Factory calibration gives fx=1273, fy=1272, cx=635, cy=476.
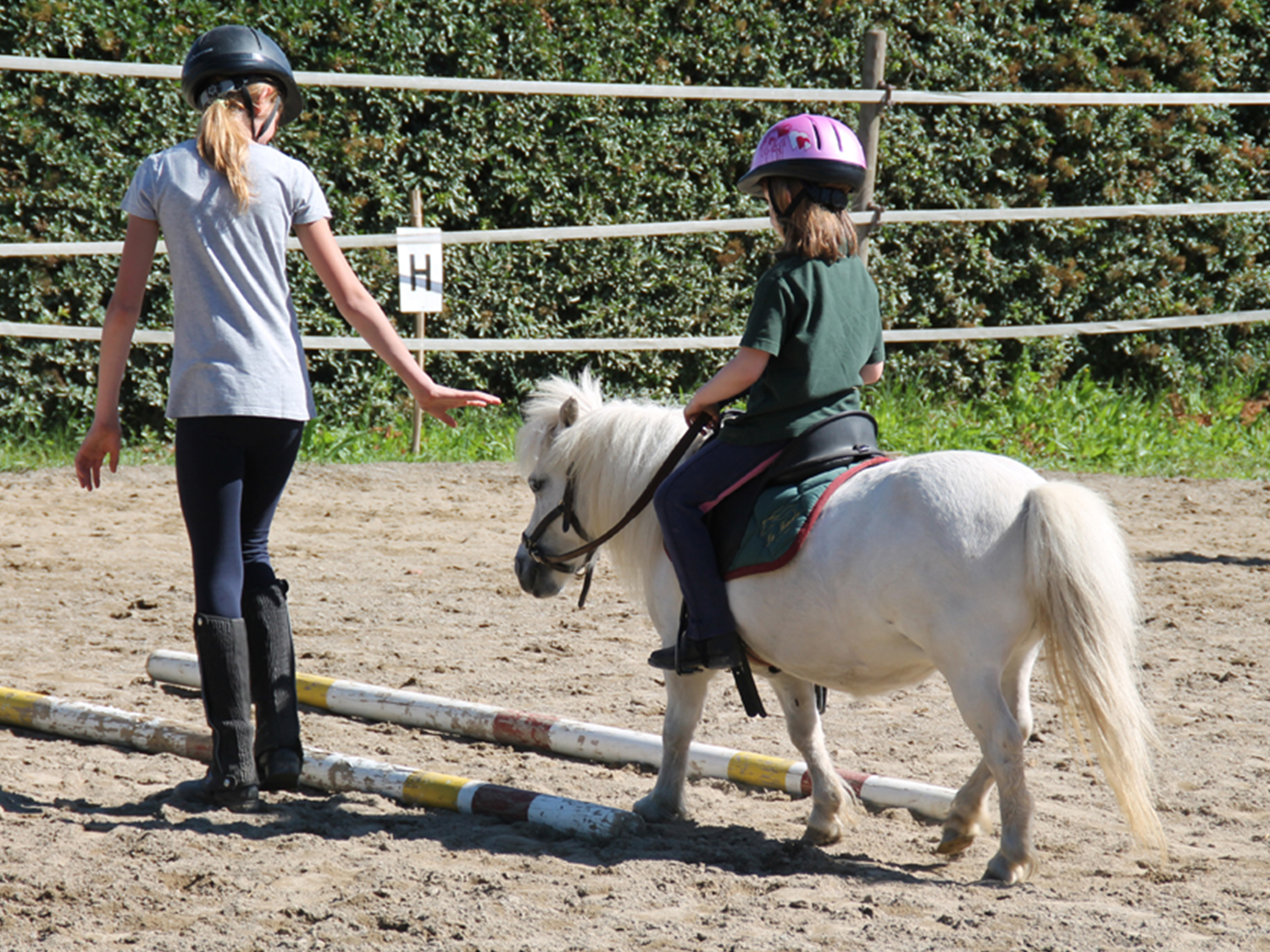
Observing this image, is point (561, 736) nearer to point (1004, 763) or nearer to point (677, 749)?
point (677, 749)

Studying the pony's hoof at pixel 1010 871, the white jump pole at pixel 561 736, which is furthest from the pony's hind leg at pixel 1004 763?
the white jump pole at pixel 561 736

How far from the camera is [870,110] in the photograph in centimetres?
914

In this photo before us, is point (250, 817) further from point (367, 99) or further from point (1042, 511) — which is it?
point (367, 99)

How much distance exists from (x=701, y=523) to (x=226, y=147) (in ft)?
5.01

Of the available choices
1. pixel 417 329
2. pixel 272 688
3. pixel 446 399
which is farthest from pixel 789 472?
pixel 417 329

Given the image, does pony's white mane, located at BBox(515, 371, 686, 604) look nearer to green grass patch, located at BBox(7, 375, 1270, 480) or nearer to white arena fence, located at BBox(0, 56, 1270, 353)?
white arena fence, located at BBox(0, 56, 1270, 353)

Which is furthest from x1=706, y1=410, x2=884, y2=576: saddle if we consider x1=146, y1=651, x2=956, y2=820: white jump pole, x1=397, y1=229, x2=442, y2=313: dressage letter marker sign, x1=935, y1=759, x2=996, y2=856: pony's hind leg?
x1=397, y1=229, x2=442, y2=313: dressage letter marker sign

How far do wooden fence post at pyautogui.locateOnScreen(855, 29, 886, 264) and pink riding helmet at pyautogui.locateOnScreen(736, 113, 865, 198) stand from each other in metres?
5.91

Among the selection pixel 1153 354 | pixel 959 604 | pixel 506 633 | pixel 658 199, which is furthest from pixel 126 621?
pixel 1153 354

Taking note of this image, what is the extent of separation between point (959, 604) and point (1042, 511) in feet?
0.91

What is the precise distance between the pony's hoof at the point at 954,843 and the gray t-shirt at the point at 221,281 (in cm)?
200

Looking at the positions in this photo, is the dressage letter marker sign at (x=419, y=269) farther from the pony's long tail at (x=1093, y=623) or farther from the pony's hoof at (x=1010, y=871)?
the pony's hoof at (x=1010, y=871)

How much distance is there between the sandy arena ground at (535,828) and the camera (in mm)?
2693

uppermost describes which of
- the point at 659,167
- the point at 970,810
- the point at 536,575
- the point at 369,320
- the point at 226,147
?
the point at 659,167
